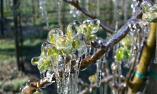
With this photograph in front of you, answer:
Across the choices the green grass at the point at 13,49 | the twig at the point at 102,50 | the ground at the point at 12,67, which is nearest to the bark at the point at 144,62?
the twig at the point at 102,50

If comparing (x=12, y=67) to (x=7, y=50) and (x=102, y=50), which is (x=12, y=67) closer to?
(x=7, y=50)

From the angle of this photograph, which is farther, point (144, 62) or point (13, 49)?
point (13, 49)

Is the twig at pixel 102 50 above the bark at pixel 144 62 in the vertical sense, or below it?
above

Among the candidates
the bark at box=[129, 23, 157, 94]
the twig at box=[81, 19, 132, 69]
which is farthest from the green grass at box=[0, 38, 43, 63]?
the twig at box=[81, 19, 132, 69]

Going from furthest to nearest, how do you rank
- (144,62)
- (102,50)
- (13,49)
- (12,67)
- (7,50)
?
(13,49) → (7,50) → (12,67) → (144,62) → (102,50)

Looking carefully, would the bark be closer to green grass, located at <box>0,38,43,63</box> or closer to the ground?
the ground

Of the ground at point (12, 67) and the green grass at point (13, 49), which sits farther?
the green grass at point (13, 49)

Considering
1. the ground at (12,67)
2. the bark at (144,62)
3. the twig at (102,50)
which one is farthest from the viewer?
the ground at (12,67)

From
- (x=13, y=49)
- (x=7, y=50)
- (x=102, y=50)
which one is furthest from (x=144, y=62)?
(x=13, y=49)

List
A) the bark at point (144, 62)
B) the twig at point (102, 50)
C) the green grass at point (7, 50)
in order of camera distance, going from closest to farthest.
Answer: the twig at point (102, 50)
the bark at point (144, 62)
the green grass at point (7, 50)

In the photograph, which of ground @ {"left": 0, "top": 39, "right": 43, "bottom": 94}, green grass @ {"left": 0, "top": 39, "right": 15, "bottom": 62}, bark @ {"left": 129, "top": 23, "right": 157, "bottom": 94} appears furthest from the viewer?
green grass @ {"left": 0, "top": 39, "right": 15, "bottom": 62}

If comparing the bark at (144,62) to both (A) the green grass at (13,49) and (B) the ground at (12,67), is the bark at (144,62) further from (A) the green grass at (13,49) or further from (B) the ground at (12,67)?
(A) the green grass at (13,49)

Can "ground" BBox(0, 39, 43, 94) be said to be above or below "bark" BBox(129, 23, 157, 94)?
below
